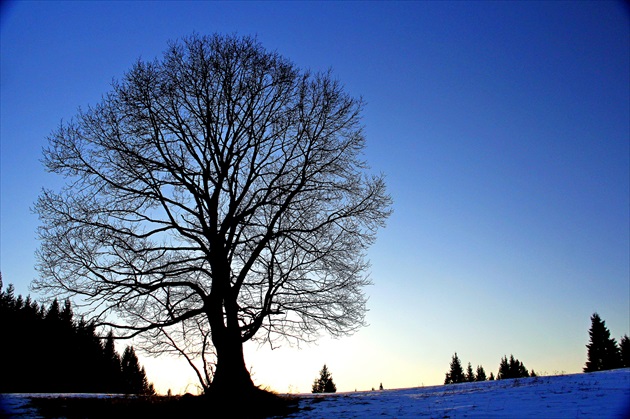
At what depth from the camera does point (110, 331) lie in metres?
11.8

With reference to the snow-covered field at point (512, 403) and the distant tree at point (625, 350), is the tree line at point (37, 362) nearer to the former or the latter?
→ the snow-covered field at point (512, 403)

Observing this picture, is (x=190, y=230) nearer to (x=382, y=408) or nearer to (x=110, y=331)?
(x=110, y=331)

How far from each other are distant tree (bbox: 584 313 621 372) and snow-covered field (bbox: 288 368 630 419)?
54239mm

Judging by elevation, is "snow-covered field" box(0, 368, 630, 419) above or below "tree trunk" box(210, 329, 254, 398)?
below

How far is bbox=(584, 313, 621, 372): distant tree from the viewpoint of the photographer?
54438mm

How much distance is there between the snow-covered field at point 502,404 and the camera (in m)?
7.94

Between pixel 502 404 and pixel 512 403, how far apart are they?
23 centimetres

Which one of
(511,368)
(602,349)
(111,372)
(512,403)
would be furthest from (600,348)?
(111,372)

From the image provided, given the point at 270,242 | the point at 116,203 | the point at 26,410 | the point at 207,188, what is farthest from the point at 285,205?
the point at 26,410

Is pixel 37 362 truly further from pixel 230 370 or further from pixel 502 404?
pixel 502 404

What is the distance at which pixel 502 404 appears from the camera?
9.27 m

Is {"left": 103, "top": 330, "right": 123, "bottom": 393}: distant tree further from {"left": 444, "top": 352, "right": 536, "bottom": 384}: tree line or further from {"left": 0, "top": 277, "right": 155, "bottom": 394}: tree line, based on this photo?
{"left": 444, "top": 352, "right": 536, "bottom": 384}: tree line

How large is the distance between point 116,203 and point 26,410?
243 inches

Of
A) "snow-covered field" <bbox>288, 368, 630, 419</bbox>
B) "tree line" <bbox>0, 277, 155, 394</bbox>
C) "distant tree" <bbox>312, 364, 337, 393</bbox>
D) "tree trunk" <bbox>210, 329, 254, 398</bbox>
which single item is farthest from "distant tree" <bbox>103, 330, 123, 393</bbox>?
"snow-covered field" <bbox>288, 368, 630, 419</bbox>
